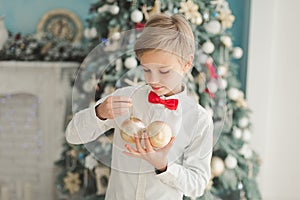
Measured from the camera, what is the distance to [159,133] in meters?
1.03

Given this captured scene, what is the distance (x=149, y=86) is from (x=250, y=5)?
1833mm

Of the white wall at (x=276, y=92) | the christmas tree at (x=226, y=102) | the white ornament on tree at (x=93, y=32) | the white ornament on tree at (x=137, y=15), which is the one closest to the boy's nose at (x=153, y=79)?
the christmas tree at (x=226, y=102)

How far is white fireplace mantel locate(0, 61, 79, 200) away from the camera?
2883 millimetres

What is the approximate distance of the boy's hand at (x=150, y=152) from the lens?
106 centimetres

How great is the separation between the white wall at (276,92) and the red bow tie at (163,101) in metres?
1.80

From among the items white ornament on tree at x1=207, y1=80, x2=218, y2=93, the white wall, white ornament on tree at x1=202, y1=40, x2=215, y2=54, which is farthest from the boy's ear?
the white wall

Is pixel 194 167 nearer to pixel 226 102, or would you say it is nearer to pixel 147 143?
pixel 147 143

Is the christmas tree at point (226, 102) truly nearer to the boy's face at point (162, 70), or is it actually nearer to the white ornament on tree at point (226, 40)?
the white ornament on tree at point (226, 40)

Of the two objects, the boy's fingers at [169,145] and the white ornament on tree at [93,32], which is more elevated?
the white ornament on tree at [93,32]

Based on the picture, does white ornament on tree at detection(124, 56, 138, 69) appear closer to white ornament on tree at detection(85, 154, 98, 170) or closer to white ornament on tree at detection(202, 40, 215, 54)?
white ornament on tree at detection(202, 40, 215, 54)

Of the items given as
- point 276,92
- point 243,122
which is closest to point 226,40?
point 243,122

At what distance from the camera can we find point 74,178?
2.54m

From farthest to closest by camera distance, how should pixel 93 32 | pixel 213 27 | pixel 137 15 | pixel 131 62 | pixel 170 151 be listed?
pixel 93 32, pixel 213 27, pixel 137 15, pixel 131 62, pixel 170 151

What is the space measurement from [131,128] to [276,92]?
200 cm
